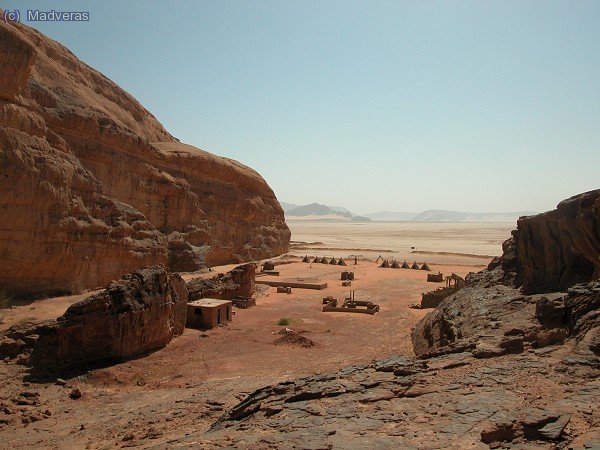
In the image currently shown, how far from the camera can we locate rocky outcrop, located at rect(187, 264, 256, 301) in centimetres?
2347

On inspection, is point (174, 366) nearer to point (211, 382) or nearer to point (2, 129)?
point (211, 382)

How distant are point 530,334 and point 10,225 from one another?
21.3 meters

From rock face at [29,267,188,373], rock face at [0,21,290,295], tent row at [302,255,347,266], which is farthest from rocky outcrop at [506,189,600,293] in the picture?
tent row at [302,255,347,266]

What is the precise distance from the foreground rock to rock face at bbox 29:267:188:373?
7.60 m

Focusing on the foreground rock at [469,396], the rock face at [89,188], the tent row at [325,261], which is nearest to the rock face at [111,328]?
the foreground rock at [469,396]

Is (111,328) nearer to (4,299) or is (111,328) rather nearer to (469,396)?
(4,299)

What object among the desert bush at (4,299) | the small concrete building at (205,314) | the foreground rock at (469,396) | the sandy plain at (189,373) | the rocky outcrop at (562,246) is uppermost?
the rocky outcrop at (562,246)

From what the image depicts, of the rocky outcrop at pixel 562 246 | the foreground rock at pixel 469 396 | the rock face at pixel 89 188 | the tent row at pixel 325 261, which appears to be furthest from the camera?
the tent row at pixel 325 261

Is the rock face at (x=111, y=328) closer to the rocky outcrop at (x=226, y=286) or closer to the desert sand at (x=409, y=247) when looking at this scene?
the rocky outcrop at (x=226, y=286)

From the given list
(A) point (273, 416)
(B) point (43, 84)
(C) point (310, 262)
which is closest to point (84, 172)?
(B) point (43, 84)

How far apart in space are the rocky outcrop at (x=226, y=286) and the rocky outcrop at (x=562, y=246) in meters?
14.5

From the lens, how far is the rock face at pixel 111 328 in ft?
46.4

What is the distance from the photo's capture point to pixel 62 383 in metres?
13.0

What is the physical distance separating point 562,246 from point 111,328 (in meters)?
14.5
